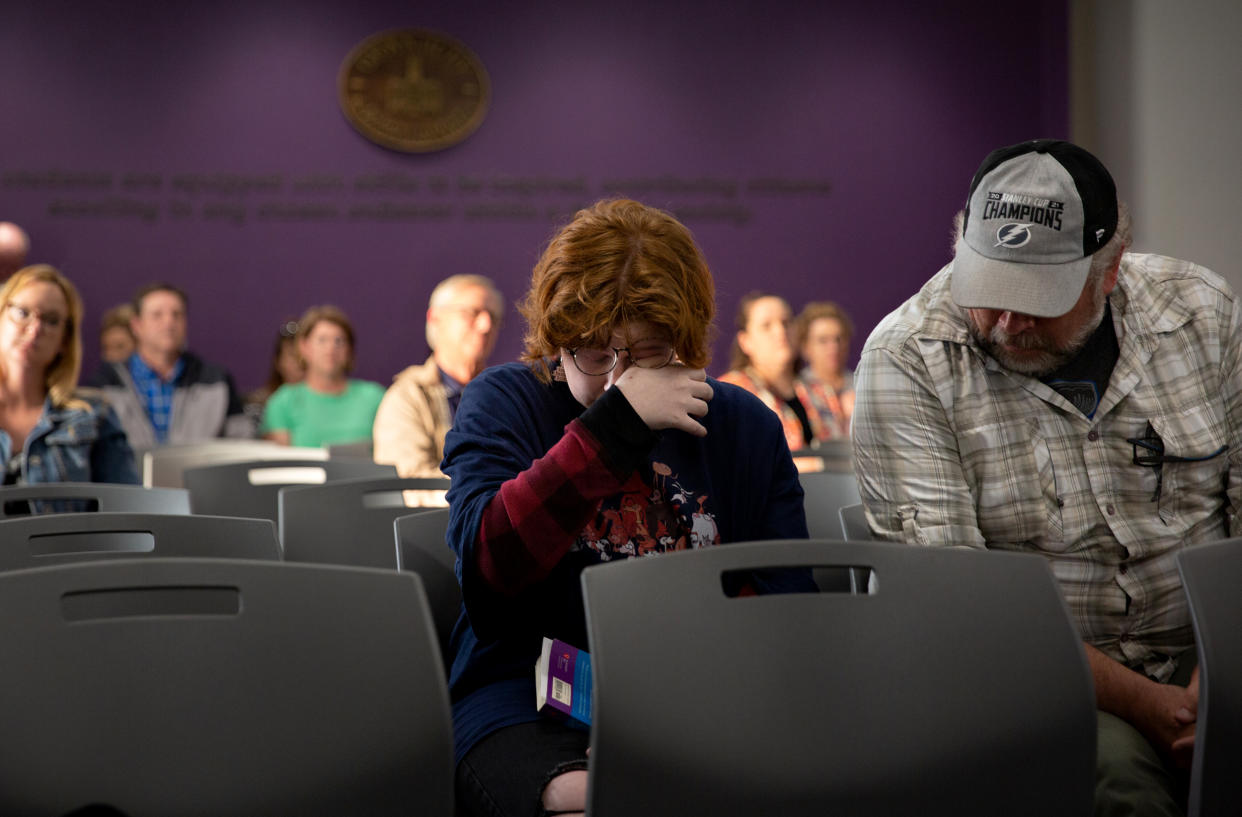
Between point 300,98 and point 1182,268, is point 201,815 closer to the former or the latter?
point 1182,268

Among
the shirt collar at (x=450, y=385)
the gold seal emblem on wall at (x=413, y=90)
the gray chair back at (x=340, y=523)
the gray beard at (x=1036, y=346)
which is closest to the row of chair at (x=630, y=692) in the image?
the gray beard at (x=1036, y=346)

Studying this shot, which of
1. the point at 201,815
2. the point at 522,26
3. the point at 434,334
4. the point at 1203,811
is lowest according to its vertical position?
the point at 1203,811

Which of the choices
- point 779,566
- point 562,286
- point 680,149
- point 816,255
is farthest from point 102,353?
point 779,566

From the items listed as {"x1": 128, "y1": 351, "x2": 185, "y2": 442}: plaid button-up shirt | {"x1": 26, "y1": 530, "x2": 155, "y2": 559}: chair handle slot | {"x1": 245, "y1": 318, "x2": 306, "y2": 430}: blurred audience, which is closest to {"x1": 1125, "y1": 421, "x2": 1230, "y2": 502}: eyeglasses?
{"x1": 26, "y1": 530, "x2": 155, "y2": 559}: chair handle slot

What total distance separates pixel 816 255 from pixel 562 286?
6129mm

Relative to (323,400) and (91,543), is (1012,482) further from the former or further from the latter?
(323,400)

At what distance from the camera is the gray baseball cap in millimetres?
1710

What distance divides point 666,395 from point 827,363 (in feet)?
14.8

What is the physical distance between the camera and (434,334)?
4066mm

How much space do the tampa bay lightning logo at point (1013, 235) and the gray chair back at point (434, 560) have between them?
102 centimetres

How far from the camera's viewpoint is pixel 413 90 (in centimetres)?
704

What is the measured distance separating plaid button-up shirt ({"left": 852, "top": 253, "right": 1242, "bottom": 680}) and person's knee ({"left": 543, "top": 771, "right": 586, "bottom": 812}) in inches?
27.7

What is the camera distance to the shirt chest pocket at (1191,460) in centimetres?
178

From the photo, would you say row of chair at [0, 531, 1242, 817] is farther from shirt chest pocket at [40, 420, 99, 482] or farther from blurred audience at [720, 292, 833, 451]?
blurred audience at [720, 292, 833, 451]
